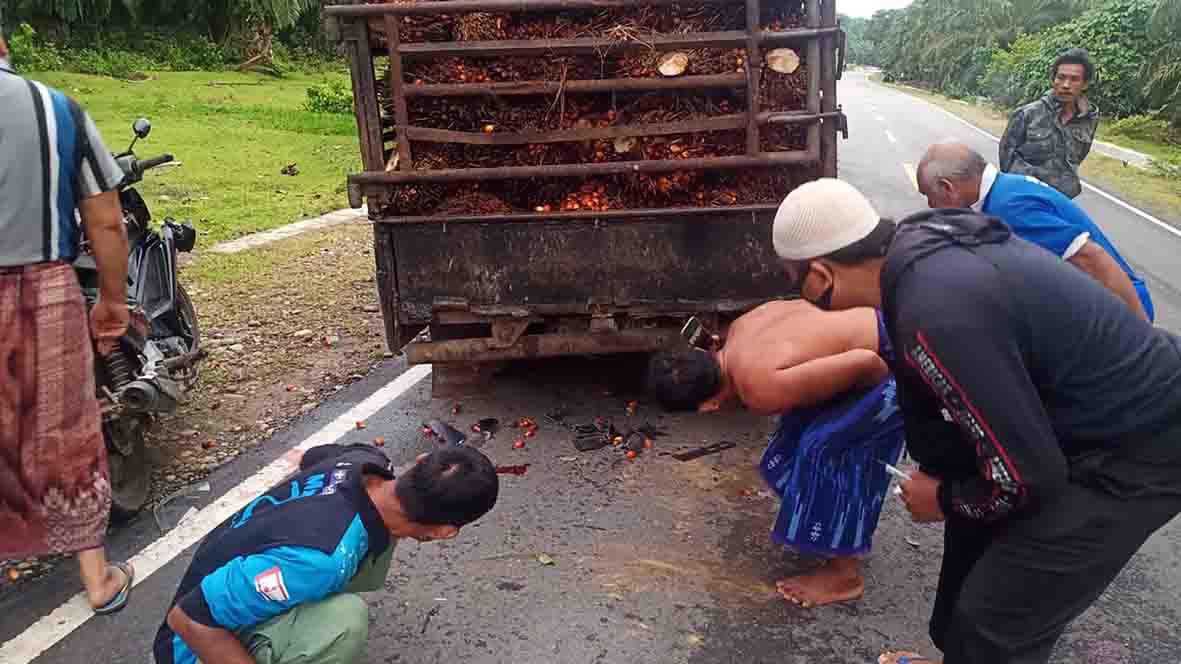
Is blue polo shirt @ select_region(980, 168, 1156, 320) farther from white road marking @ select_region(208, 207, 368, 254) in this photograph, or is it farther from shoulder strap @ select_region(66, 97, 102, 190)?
white road marking @ select_region(208, 207, 368, 254)

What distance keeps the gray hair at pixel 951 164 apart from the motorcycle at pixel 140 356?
10.0ft

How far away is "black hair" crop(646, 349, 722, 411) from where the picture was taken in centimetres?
292

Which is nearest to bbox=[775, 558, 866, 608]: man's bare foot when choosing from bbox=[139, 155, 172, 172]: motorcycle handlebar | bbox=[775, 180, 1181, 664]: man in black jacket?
bbox=[775, 180, 1181, 664]: man in black jacket

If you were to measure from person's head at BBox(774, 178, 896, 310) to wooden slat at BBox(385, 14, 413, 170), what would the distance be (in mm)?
2670

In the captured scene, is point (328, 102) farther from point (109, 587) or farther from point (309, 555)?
point (309, 555)

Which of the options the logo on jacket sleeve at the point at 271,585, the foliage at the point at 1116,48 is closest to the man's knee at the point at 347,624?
the logo on jacket sleeve at the point at 271,585

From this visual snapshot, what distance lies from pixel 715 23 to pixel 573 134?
1.00m

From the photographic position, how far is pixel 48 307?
290cm

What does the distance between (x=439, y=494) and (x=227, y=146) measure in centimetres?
1400

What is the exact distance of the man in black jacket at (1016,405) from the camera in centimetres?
178

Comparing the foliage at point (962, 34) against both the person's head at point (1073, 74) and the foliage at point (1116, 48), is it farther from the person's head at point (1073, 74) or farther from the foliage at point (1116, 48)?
the person's head at point (1073, 74)

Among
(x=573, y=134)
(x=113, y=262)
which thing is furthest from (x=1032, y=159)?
(x=113, y=262)

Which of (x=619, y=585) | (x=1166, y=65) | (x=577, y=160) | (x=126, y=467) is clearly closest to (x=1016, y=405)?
(x=619, y=585)

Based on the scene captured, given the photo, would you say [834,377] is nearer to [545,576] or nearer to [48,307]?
[545,576]
